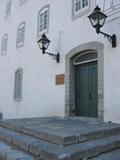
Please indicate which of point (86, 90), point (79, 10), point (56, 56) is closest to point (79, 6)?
point (79, 10)

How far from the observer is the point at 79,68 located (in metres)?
7.64

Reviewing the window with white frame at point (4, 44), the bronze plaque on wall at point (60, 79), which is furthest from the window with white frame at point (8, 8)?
the bronze plaque on wall at point (60, 79)

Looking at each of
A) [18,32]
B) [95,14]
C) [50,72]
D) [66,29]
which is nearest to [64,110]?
[50,72]

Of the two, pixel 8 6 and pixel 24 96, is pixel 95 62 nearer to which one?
pixel 24 96

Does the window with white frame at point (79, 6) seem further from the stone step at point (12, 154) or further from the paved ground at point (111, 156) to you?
the stone step at point (12, 154)

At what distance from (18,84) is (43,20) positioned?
151 inches

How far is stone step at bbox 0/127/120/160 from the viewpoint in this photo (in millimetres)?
3451

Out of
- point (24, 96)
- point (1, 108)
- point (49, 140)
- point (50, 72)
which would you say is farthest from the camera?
point (1, 108)

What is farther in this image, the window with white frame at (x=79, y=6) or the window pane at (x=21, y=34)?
the window pane at (x=21, y=34)

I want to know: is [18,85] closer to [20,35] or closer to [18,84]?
[18,84]

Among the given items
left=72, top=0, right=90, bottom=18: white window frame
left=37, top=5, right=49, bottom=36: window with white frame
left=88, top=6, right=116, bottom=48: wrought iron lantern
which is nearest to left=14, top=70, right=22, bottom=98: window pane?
left=37, top=5, right=49, bottom=36: window with white frame

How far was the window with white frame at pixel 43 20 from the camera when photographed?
926cm

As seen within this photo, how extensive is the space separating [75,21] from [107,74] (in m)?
2.54

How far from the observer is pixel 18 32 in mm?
11805
